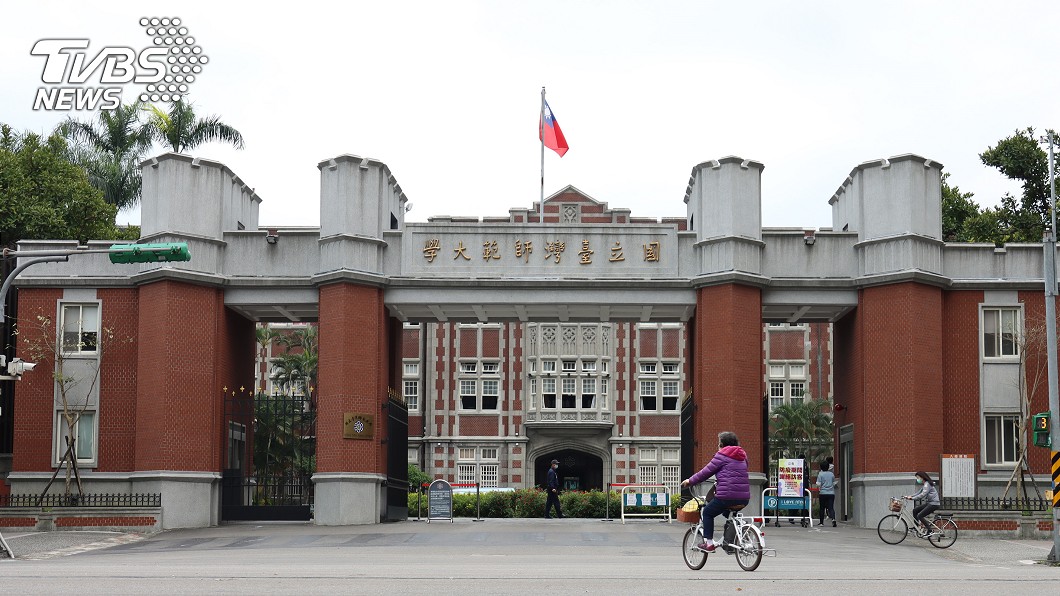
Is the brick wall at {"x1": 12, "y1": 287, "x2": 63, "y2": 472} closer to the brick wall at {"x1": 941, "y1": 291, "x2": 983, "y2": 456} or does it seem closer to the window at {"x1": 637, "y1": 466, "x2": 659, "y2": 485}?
the brick wall at {"x1": 941, "y1": 291, "x2": 983, "y2": 456}

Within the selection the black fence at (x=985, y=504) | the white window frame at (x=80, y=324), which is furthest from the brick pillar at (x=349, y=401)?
the black fence at (x=985, y=504)

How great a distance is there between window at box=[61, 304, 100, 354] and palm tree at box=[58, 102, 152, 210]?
18.9m

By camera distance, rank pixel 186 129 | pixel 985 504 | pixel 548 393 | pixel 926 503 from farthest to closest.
A: pixel 548 393, pixel 186 129, pixel 985 504, pixel 926 503

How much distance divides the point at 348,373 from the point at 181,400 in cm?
390

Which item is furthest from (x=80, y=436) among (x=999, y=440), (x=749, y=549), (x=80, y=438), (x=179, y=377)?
(x=999, y=440)

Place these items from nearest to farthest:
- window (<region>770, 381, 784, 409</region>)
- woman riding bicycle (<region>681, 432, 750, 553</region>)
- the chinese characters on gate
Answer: woman riding bicycle (<region>681, 432, 750, 553</region>) → the chinese characters on gate → window (<region>770, 381, 784, 409</region>)

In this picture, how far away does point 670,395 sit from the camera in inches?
2771

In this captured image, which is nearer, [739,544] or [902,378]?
[739,544]

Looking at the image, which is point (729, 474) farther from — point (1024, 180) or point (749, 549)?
point (1024, 180)

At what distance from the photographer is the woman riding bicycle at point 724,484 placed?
1647 cm

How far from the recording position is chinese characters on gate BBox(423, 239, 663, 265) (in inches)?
1238

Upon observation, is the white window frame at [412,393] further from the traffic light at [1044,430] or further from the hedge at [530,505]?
the traffic light at [1044,430]

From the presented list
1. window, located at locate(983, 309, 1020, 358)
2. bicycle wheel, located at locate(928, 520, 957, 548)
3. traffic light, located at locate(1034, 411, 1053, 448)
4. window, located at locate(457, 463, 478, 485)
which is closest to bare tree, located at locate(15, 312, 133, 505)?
bicycle wheel, located at locate(928, 520, 957, 548)

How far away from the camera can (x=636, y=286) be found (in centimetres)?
3123
